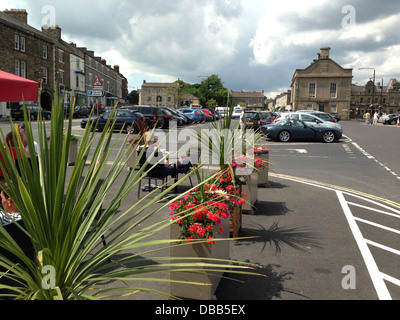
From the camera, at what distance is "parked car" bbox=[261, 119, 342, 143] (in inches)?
791

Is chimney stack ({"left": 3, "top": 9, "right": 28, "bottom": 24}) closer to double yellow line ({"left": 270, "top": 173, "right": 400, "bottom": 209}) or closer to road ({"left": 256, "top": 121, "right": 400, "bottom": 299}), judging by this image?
road ({"left": 256, "top": 121, "right": 400, "bottom": 299})

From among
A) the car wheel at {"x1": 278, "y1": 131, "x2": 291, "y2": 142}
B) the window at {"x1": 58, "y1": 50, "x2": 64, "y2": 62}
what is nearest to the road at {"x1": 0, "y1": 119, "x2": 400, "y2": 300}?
the car wheel at {"x1": 278, "y1": 131, "x2": 291, "y2": 142}

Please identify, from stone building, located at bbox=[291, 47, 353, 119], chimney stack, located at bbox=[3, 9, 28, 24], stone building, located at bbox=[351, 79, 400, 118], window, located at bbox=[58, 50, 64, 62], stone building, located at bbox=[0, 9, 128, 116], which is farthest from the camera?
stone building, located at bbox=[351, 79, 400, 118]

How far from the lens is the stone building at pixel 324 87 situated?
67.9 metres

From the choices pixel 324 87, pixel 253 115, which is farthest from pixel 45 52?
pixel 324 87

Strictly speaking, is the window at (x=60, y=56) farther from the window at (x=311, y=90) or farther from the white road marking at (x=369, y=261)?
the white road marking at (x=369, y=261)

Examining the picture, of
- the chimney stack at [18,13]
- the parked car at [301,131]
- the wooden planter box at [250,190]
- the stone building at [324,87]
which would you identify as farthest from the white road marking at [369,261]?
the stone building at [324,87]

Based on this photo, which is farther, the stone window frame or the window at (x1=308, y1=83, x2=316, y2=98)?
the window at (x1=308, y1=83, x2=316, y2=98)

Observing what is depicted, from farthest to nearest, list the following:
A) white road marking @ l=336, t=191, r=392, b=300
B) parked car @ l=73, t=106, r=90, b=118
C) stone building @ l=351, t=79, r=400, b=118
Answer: stone building @ l=351, t=79, r=400, b=118 < parked car @ l=73, t=106, r=90, b=118 < white road marking @ l=336, t=191, r=392, b=300

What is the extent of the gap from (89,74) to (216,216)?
195 ft

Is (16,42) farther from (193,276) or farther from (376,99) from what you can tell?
(376,99)

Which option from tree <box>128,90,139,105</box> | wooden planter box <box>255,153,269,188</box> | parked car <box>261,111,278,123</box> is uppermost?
tree <box>128,90,139,105</box>

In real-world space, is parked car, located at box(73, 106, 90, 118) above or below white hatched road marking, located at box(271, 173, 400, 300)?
above

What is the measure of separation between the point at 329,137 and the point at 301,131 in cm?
157
